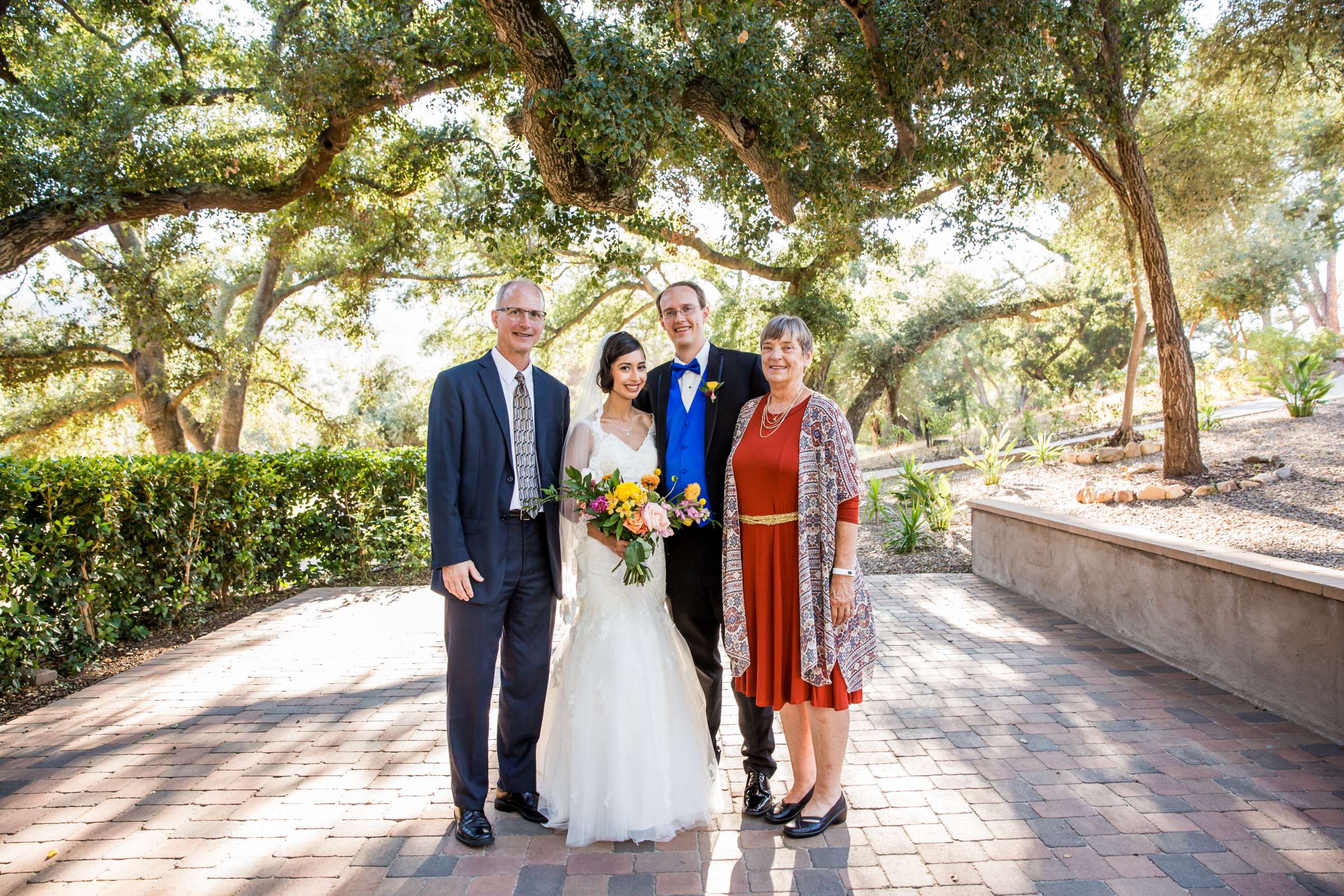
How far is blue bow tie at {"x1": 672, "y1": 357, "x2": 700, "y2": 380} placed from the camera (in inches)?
127

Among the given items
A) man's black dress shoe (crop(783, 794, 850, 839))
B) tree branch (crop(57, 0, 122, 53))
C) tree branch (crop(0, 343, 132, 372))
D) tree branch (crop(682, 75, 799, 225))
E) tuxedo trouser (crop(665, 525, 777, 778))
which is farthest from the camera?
tree branch (crop(0, 343, 132, 372))

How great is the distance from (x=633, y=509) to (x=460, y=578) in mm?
739

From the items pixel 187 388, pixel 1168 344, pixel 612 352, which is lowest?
pixel 612 352

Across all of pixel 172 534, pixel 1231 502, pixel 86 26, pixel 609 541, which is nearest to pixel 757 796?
pixel 609 541

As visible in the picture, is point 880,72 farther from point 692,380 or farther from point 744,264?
point 744,264

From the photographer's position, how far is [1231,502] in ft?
23.6

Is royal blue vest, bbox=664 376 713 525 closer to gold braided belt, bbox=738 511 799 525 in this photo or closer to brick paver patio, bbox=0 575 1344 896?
gold braided belt, bbox=738 511 799 525

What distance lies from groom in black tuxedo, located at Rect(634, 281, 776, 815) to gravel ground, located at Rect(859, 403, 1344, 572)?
14.9ft

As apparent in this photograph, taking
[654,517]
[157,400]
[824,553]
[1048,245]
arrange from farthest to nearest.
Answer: [1048,245] < [157,400] < [824,553] < [654,517]

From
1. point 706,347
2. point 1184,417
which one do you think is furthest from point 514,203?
point 1184,417

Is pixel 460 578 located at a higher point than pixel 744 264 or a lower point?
lower

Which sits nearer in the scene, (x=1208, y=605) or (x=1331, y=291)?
(x=1208, y=605)

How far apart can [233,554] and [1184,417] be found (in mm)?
9944

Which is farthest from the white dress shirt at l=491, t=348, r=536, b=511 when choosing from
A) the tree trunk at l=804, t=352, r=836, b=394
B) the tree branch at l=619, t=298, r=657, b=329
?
the tree branch at l=619, t=298, r=657, b=329
